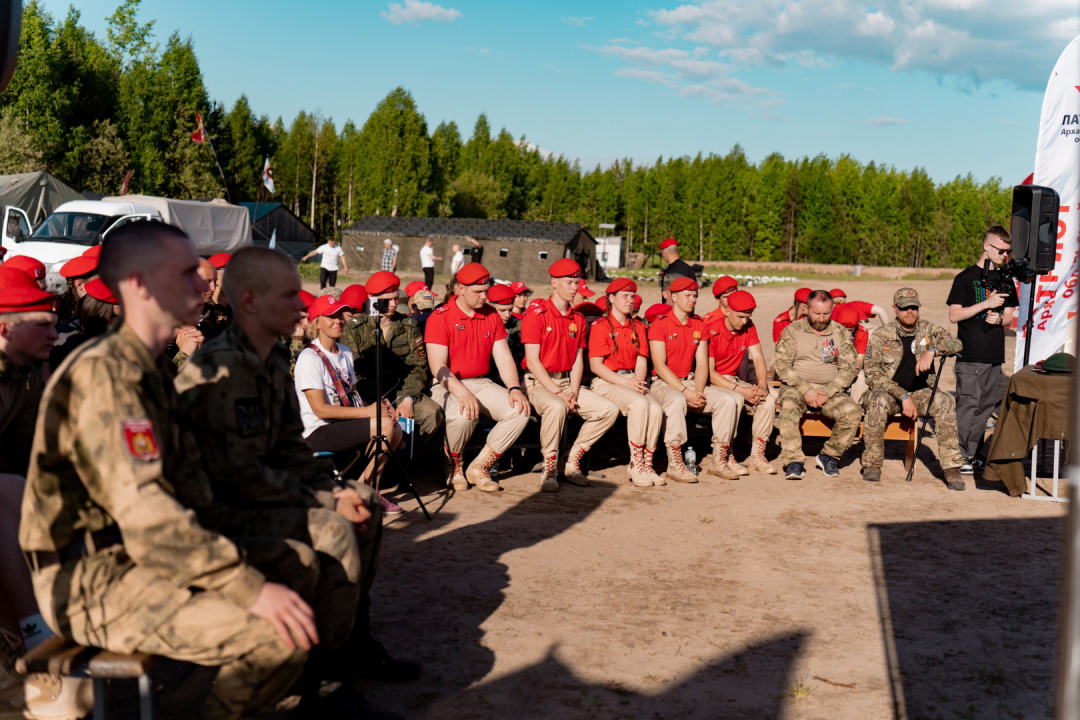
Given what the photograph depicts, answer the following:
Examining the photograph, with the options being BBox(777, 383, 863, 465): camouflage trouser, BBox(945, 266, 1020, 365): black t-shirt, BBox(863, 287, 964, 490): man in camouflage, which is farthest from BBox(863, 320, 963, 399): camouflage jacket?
BBox(777, 383, 863, 465): camouflage trouser

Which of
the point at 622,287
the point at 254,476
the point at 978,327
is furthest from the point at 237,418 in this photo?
the point at 978,327

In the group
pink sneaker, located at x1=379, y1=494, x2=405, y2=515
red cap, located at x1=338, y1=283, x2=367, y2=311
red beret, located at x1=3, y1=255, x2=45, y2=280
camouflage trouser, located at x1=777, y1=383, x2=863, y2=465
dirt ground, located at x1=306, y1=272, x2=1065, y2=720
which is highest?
red beret, located at x1=3, y1=255, x2=45, y2=280

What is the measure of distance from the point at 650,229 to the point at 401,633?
69.4 meters

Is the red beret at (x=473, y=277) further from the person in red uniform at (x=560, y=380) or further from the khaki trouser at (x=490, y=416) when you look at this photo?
the khaki trouser at (x=490, y=416)

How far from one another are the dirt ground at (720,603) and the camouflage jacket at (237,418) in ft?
3.60

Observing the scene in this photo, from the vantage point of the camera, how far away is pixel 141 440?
2260mm

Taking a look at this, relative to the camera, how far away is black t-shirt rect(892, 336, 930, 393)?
7.96 meters

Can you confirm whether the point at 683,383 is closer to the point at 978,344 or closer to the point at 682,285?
the point at 682,285

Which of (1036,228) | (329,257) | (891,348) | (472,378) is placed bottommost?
(472,378)

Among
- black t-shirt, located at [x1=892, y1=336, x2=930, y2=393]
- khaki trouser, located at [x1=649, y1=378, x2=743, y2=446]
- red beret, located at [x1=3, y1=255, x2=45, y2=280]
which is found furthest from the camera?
black t-shirt, located at [x1=892, y1=336, x2=930, y2=393]

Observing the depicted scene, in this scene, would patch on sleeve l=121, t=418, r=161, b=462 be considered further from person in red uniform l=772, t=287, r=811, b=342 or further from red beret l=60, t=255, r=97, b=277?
person in red uniform l=772, t=287, r=811, b=342

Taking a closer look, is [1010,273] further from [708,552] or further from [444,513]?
[444,513]

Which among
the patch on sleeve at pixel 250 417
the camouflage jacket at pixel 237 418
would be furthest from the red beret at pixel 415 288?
the patch on sleeve at pixel 250 417

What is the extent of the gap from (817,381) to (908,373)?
0.81 meters
